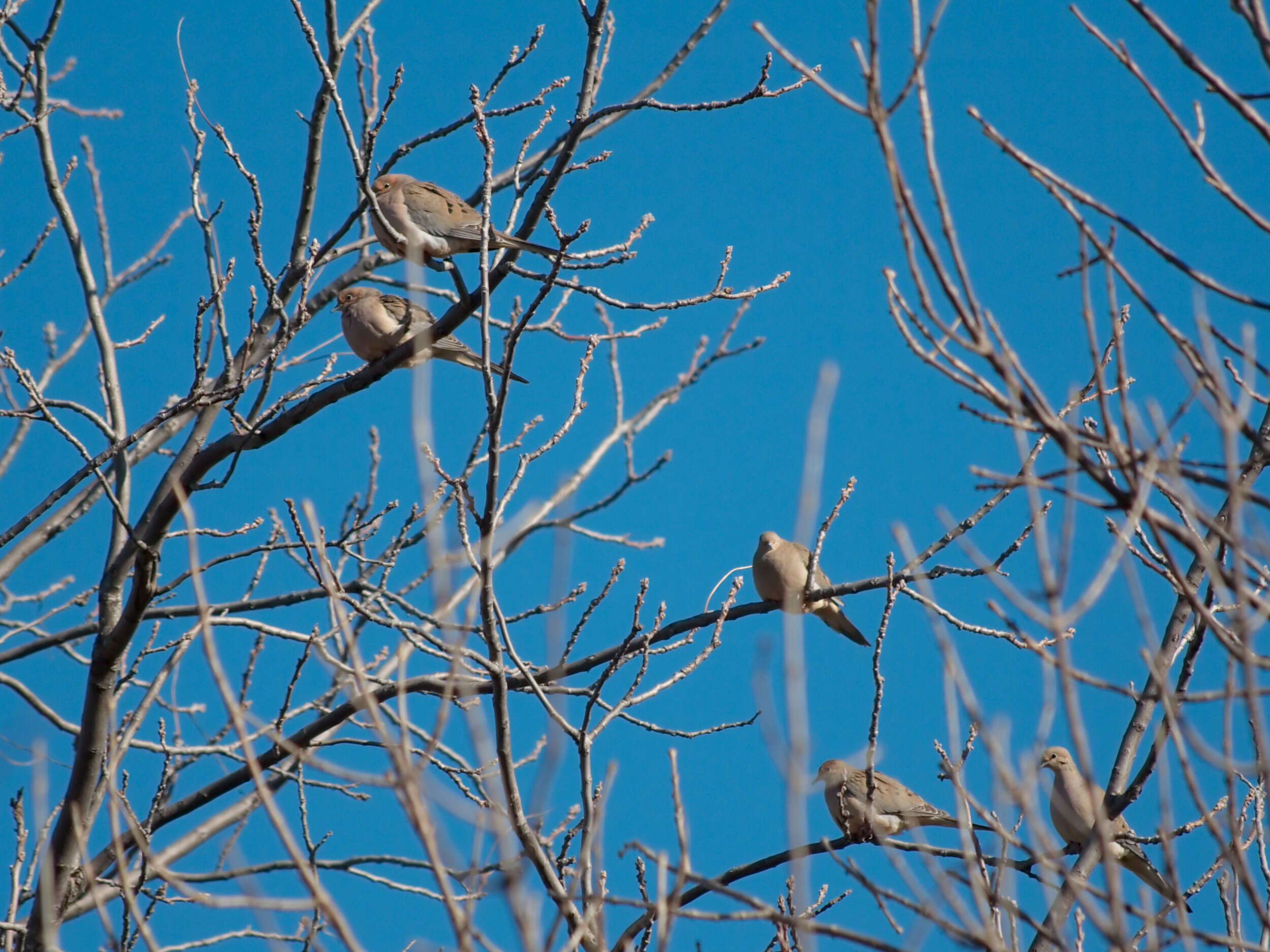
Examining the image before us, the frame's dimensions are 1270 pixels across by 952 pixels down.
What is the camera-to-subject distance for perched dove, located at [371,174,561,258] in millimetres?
6125

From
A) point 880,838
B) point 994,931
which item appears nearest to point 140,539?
point 880,838

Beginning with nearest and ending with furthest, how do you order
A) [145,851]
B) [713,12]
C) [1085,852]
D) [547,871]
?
[145,851] → [547,871] → [1085,852] → [713,12]

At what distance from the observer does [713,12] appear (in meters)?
5.41

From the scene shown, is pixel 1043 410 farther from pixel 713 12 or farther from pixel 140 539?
pixel 713 12

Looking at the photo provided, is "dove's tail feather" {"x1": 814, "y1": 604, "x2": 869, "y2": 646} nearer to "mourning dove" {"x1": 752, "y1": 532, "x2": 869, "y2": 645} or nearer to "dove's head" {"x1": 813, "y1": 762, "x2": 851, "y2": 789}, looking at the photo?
"mourning dove" {"x1": 752, "y1": 532, "x2": 869, "y2": 645}

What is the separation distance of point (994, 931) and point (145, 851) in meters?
1.64

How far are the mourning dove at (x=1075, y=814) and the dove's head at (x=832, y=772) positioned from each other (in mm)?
1107

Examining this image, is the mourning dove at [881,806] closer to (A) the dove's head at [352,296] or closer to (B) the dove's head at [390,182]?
(A) the dove's head at [352,296]

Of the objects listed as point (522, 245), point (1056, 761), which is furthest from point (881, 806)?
point (522, 245)

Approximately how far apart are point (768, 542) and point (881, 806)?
157 cm

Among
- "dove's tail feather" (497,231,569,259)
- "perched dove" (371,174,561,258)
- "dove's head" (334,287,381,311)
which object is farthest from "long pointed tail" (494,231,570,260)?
"dove's head" (334,287,381,311)

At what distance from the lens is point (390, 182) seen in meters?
7.11

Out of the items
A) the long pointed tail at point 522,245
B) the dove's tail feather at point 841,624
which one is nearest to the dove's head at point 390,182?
the long pointed tail at point 522,245

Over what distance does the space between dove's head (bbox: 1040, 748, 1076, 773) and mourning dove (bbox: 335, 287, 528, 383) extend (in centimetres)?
361
